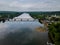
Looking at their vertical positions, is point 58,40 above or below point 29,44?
above

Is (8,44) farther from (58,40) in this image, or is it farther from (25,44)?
(58,40)

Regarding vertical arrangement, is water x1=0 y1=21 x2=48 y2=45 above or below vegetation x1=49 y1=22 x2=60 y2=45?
below

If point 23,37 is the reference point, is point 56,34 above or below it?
above

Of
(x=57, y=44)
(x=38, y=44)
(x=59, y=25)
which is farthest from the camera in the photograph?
(x=59, y=25)

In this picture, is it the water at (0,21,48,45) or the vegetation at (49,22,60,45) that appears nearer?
the vegetation at (49,22,60,45)

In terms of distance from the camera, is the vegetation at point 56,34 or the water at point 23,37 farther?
the water at point 23,37

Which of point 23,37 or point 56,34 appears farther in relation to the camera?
point 23,37

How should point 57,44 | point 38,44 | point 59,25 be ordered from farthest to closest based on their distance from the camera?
point 59,25 < point 38,44 < point 57,44

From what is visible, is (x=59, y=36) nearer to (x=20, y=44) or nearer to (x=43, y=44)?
(x=43, y=44)

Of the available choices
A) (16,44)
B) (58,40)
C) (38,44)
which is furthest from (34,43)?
(58,40)

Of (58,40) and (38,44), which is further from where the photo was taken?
(38,44)

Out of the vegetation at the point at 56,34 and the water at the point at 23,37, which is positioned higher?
the vegetation at the point at 56,34
